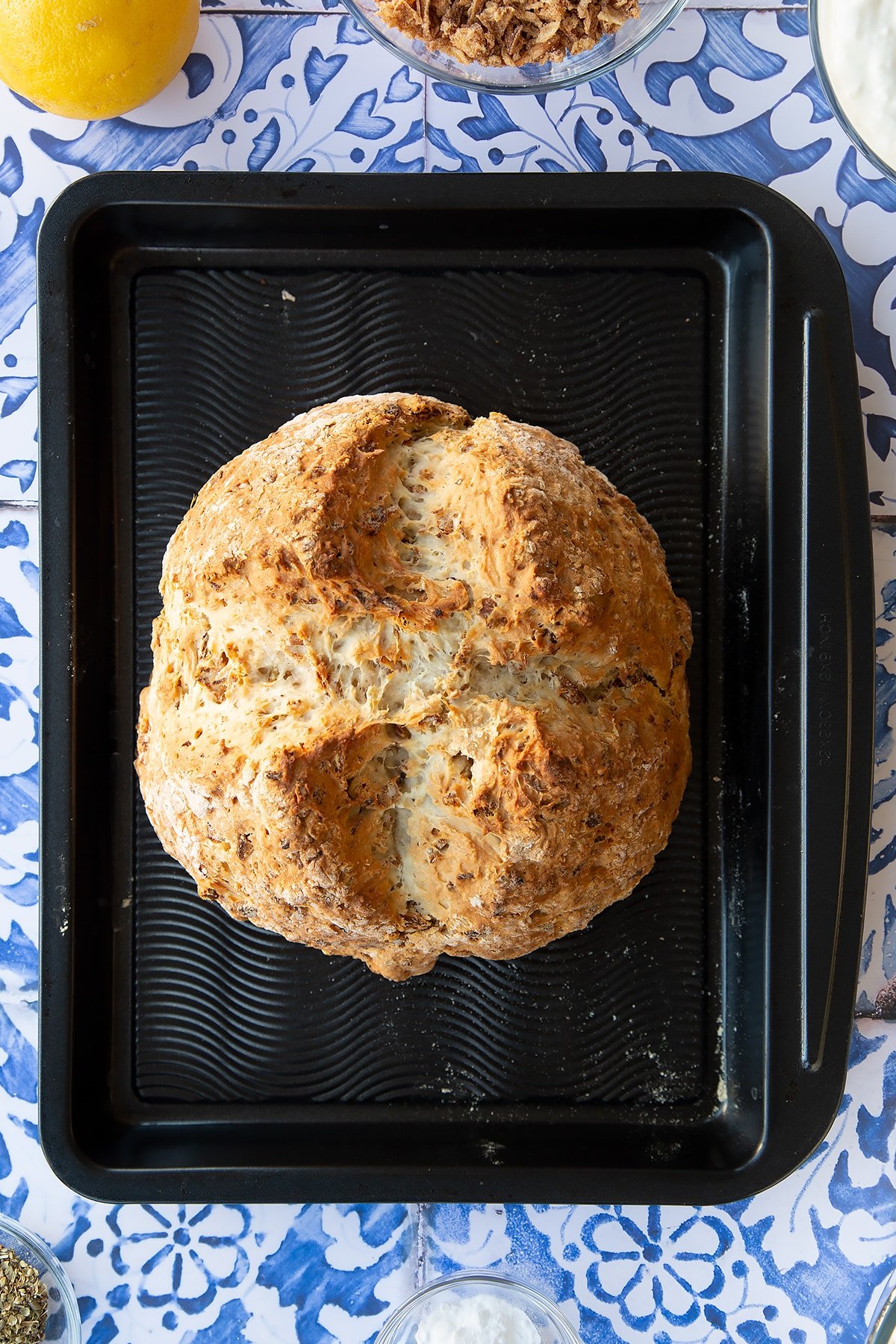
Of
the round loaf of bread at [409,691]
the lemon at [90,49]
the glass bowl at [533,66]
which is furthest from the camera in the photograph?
the glass bowl at [533,66]

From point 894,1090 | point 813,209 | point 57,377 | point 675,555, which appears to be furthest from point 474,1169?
point 813,209

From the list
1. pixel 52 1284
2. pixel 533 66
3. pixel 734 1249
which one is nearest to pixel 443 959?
pixel 734 1249

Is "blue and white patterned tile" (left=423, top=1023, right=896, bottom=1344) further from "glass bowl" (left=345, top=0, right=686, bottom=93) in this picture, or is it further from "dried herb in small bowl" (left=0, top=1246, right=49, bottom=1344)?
"glass bowl" (left=345, top=0, right=686, bottom=93)

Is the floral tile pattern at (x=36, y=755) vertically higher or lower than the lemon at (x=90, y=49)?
lower

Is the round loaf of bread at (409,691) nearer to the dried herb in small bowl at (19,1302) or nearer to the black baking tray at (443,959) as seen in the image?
the black baking tray at (443,959)

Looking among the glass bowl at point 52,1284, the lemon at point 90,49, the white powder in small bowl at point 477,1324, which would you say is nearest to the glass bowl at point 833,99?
the lemon at point 90,49

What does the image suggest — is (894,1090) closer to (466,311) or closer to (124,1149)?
(124,1149)
